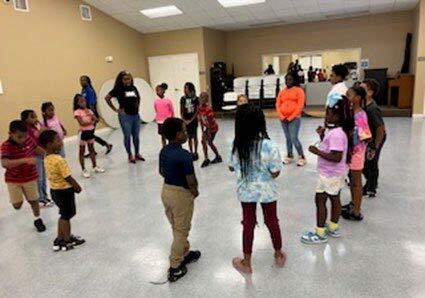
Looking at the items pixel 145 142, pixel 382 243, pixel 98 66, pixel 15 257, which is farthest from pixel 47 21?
pixel 382 243

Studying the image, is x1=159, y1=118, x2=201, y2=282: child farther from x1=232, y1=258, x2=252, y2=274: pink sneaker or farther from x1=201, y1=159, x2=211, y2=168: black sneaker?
x1=201, y1=159, x2=211, y2=168: black sneaker

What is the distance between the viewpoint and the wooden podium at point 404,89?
850 centimetres

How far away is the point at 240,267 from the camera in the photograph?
233 cm

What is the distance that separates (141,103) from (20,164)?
23.3 feet

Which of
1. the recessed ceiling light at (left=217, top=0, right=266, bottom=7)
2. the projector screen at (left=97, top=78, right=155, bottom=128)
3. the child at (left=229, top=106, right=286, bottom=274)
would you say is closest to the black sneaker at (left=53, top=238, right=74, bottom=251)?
the child at (left=229, top=106, right=286, bottom=274)

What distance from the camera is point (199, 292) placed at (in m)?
2.12

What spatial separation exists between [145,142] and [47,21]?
11.3 ft

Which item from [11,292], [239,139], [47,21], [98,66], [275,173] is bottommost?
[11,292]

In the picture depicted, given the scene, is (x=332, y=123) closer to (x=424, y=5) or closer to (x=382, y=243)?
(x=382, y=243)

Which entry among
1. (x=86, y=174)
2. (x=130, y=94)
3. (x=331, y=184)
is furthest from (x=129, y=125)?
(x=331, y=184)

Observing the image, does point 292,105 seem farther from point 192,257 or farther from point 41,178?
point 41,178

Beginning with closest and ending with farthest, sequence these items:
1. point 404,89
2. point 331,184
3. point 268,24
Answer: point 331,184, point 404,89, point 268,24

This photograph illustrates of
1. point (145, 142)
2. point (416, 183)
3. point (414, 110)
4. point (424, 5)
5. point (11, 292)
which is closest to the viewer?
point (11, 292)

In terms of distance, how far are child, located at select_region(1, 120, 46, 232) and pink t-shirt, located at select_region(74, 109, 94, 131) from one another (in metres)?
1.42
